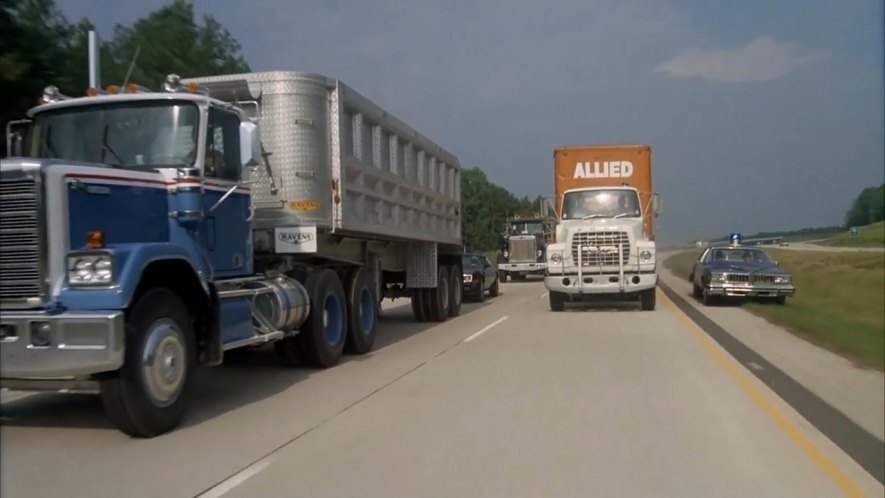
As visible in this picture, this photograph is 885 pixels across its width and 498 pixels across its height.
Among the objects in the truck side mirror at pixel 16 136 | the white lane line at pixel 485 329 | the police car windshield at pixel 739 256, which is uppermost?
the truck side mirror at pixel 16 136

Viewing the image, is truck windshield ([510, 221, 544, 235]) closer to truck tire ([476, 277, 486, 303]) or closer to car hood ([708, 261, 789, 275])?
truck tire ([476, 277, 486, 303])

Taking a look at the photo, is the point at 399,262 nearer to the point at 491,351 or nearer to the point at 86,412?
the point at 491,351

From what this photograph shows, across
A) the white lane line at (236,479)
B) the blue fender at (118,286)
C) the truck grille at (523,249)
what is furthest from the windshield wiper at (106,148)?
the truck grille at (523,249)

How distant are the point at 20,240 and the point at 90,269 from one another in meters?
0.64

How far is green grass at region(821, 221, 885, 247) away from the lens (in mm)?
10758

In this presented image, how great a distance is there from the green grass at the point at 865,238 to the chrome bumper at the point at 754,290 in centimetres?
884

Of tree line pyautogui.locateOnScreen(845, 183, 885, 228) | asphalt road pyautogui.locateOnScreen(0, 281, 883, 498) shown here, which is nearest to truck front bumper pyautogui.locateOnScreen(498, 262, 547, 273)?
asphalt road pyautogui.locateOnScreen(0, 281, 883, 498)

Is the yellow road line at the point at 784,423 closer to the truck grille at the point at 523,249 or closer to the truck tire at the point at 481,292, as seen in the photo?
the truck tire at the point at 481,292

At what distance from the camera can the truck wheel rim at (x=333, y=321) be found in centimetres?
1209

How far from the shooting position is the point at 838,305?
22.9 meters

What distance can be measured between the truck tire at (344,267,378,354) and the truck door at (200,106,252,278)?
2746 millimetres

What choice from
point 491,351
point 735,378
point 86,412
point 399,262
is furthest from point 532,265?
point 86,412

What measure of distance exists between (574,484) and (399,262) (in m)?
11.4

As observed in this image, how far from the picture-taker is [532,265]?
135 feet
